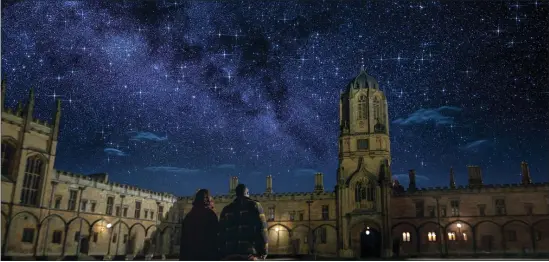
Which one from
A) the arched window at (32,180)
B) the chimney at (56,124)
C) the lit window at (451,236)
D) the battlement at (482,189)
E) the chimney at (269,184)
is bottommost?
the lit window at (451,236)

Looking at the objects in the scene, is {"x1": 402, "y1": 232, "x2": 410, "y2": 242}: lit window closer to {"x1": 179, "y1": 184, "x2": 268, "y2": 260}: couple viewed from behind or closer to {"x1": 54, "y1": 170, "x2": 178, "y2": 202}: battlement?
{"x1": 54, "y1": 170, "x2": 178, "y2": 202}: battlement

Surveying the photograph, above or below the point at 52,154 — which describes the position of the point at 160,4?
above

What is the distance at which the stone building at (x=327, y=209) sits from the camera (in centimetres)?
2717

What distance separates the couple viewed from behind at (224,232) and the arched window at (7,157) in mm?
21894

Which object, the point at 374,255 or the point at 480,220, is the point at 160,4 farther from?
the point at 480,220

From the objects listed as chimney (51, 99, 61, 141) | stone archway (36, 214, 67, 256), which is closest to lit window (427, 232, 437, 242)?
stone archway (36, 214, 67, 256)

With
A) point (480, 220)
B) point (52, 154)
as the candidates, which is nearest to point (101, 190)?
point (52, 154)

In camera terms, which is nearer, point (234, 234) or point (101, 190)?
point (234, 234)

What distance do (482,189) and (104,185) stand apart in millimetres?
31848

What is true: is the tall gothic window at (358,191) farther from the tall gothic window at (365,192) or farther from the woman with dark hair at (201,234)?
the woman with dark hair at (201,234)

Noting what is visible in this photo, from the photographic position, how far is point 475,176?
122ft

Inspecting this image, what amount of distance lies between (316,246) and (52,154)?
24061 millimetres

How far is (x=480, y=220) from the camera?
3434 cm

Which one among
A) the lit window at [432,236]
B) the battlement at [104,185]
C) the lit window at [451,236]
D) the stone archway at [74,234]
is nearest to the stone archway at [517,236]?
the lit window at [451,236]
